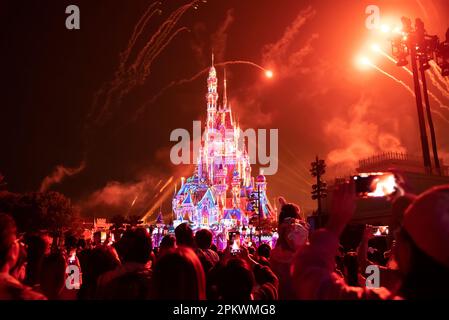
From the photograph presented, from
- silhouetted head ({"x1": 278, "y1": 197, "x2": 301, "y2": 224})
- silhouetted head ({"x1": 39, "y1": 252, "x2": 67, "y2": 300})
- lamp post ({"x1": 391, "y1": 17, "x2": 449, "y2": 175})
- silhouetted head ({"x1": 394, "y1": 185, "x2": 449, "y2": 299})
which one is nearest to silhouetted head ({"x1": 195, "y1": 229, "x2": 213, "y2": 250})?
silhouetted head ({"x1": 278, "y1": 197, "x2": 301, "y2": 224})

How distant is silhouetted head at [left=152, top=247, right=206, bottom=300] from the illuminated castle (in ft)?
301

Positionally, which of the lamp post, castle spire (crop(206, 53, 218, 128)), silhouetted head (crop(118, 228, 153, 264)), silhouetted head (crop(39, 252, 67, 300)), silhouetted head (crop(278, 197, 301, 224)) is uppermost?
castle spire (crop(206, 53, 218, 128))

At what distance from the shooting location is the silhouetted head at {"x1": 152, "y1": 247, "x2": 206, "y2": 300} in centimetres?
286

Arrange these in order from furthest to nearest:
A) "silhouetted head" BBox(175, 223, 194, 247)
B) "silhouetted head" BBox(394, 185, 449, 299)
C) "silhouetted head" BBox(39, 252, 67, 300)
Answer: "silhouetted head" BBox(175, 223, 194, 247) → "silhouetted head" BBox(39, 252, 67, 300) → "silhouetted head" BBox(394, 185, 449, 299)

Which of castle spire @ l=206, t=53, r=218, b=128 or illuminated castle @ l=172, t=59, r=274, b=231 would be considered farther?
castle spire @ l=206, t=53, r=218, b=128

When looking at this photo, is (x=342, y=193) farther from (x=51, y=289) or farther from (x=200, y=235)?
(x=200, y=235)

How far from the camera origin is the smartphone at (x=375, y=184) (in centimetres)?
→ 263

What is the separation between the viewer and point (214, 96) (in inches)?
4852

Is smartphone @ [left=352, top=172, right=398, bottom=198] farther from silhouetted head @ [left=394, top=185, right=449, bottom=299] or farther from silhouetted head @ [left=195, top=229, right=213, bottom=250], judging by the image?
silhouetted head @ [left=195, top=229, right=213, bottom=250]

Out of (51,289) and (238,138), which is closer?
(51,289)
